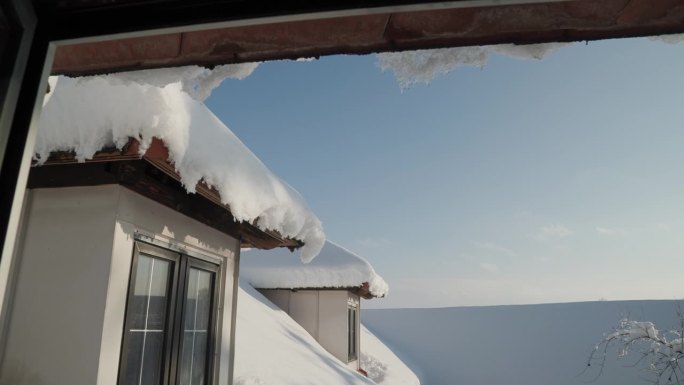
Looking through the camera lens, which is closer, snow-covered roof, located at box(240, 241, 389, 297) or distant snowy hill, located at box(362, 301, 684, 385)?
snow-covered roof, located at box(240, 241, 389, 297)

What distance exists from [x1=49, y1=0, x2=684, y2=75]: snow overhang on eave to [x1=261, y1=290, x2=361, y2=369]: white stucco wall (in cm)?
1083

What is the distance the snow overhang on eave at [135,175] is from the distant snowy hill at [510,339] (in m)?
17.0

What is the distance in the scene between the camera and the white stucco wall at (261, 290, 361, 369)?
11.4 m

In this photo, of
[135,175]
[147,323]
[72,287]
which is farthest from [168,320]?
[135,175]

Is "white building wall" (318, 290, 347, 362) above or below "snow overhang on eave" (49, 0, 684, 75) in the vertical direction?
below

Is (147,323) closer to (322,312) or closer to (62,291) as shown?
(62,291)

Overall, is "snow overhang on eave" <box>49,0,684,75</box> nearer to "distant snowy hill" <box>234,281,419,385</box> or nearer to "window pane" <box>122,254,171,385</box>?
"window pane" <box>122,254,171,385</box>

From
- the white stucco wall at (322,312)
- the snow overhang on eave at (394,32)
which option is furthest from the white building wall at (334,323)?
the snow overhang on eave at (394,32)

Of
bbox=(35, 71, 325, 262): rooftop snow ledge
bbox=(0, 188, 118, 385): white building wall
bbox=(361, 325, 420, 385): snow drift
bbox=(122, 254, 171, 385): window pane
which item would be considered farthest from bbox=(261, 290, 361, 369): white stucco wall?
bbox=(0, 188, 118, 385): white building wall

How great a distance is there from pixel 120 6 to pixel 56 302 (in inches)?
107

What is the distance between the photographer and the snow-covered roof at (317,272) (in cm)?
1137

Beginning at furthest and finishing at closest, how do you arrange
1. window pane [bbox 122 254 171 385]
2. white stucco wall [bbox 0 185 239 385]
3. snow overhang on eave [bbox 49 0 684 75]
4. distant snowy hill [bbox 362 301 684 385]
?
distant snowy hill [bbox 362 301 684 385]
window pane [bbox 122 254 171 385]
white stucco wall [bbox 0 185 239 385]
snow overhang on eave [bbox 49 0 684 75]

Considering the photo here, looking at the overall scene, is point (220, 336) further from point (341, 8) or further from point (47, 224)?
point (341, 8)

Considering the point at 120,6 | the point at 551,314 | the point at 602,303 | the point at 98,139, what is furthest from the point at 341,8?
the point at 602,303
